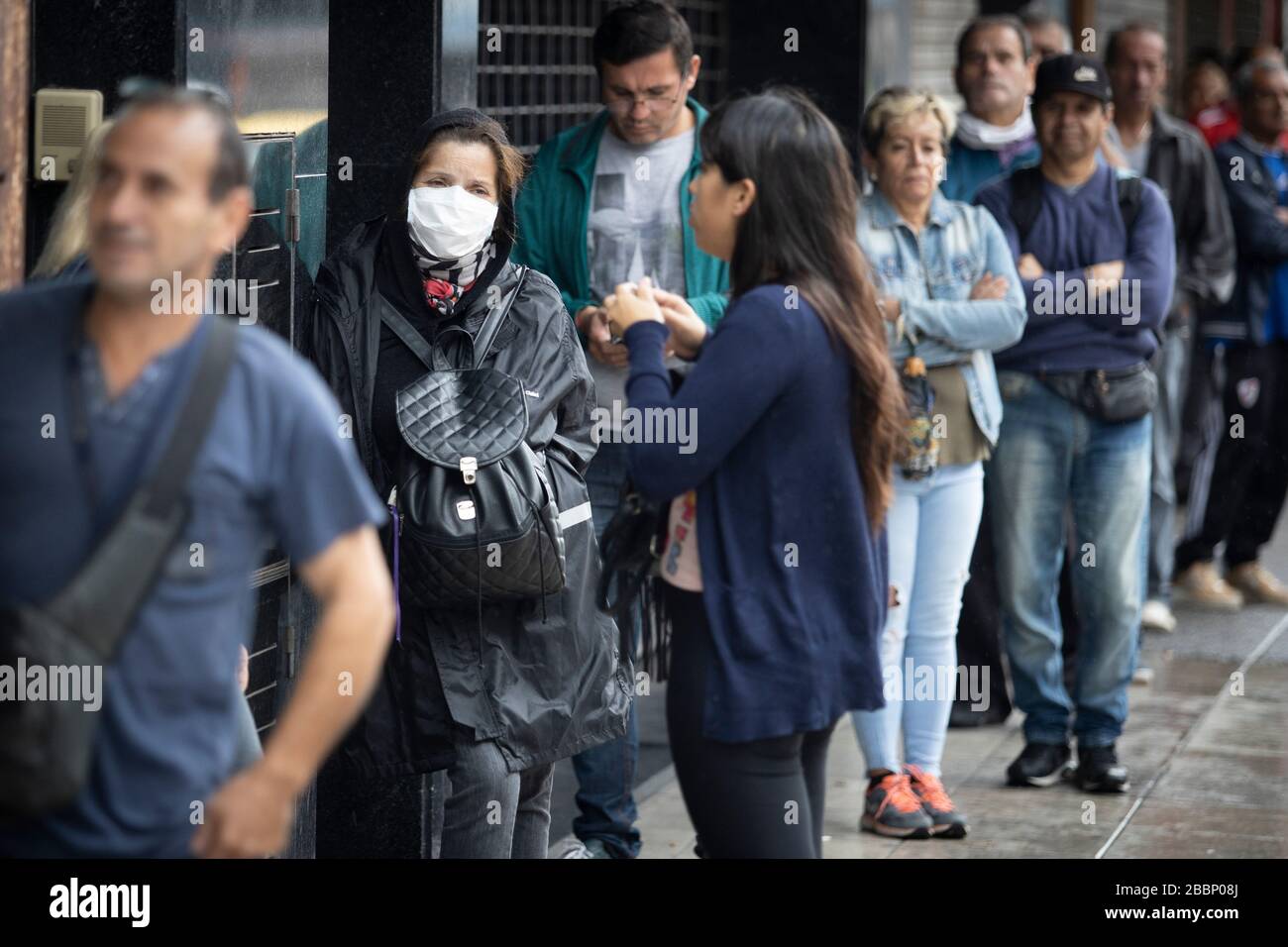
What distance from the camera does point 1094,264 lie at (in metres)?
5.97

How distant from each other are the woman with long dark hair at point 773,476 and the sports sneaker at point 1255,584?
20.1ft

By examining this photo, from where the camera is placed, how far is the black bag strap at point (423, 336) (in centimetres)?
404

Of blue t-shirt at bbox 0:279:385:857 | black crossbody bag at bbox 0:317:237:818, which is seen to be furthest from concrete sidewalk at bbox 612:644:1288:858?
black crossbody bag at bbox 0:317:237:818

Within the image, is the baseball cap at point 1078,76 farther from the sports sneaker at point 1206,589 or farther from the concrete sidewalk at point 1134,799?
the sports sneaker at point 1206,589

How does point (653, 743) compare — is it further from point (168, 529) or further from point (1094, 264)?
point (168, 529)

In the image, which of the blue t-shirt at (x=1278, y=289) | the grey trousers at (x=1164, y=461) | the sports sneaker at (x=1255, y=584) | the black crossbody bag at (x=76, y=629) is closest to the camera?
the black crossbody bag at (x=76, y=629)

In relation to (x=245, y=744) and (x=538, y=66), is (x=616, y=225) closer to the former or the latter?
(x=538, y=66)

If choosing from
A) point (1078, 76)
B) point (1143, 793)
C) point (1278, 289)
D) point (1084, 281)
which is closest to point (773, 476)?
point (1084, 281)

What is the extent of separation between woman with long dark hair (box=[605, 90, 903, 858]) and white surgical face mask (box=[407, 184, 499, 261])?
2.12 feet

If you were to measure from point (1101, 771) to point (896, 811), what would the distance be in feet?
2.85

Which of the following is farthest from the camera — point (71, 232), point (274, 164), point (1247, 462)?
point (1247, 462)

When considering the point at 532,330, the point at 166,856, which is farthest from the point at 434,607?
the point at 166,856

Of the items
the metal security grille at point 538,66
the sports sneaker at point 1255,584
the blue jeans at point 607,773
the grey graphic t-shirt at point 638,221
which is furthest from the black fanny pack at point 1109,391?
the sports sneaker at point 1255,584

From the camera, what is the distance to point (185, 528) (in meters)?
2.35
